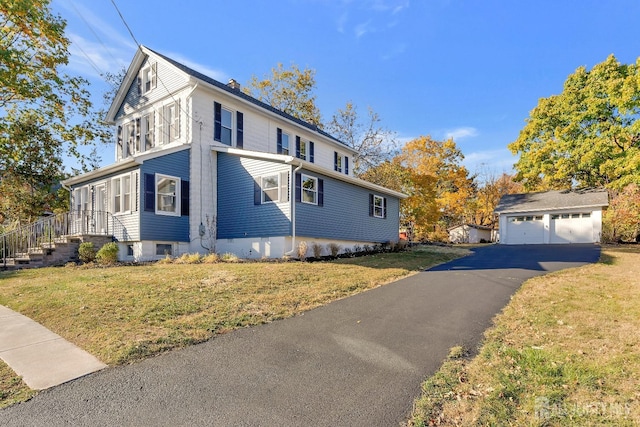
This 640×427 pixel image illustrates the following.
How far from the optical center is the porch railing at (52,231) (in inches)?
533

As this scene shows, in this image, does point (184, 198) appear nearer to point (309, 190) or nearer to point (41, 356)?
point (309, 190)

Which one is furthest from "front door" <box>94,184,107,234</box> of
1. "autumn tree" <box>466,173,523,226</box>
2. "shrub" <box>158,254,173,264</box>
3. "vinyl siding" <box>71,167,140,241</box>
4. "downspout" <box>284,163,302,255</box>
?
"autumn tree" <box>466,173,523,226</box>

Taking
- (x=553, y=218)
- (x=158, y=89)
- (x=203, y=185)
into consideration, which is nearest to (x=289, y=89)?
(x=158, y=89)

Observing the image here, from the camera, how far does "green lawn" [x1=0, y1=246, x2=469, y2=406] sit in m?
4.87

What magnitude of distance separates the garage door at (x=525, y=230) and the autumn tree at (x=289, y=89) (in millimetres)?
18526

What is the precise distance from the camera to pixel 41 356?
4418 mm

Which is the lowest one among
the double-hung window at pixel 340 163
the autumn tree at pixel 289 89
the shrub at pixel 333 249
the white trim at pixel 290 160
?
the shrub at pixel 333 249

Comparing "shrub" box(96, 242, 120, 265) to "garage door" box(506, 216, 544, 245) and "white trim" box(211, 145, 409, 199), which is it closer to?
"white trim" box(211, 145, 409, 199)

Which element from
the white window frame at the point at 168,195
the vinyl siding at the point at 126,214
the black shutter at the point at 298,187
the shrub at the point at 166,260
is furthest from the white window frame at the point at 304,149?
the shrub at the point at 166,260

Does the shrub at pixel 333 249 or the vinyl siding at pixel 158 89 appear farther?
the vinyl siding at pixel 158 89

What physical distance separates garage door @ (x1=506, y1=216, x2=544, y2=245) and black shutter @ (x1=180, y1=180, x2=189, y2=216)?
954 inches

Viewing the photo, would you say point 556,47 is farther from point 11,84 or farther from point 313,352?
point 11,84

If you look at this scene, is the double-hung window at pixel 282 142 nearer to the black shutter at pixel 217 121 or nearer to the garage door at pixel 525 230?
the black shutter at pixel 217 121

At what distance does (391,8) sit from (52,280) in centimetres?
1409
